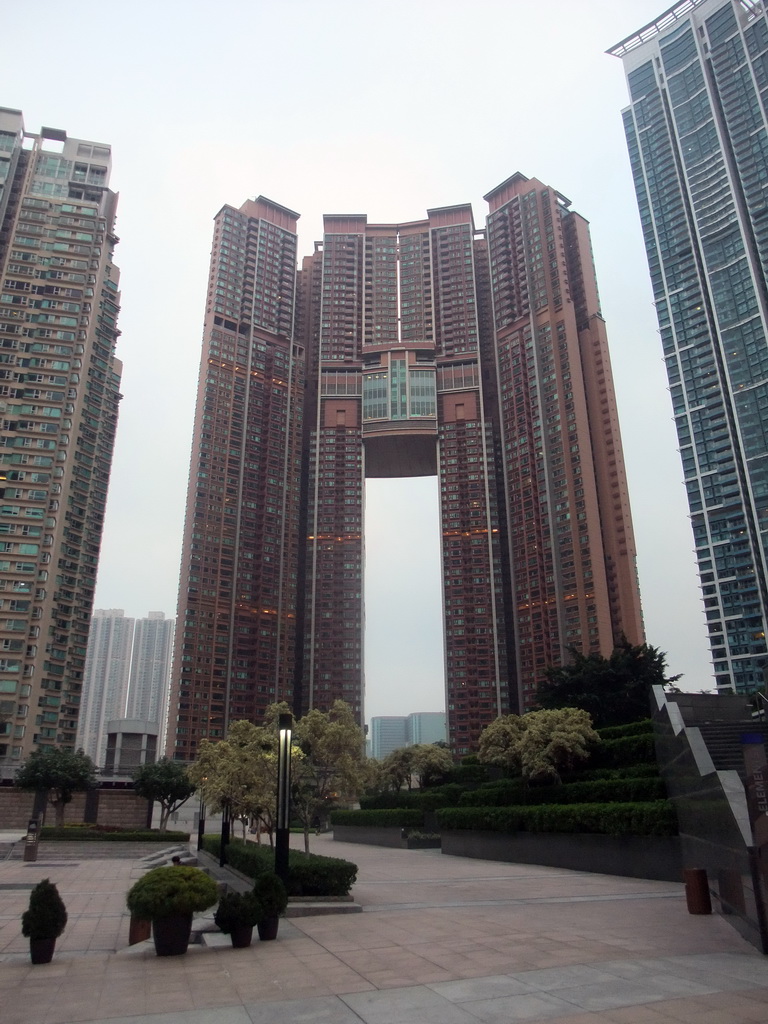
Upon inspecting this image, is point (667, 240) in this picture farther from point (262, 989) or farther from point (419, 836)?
point (262, 989)

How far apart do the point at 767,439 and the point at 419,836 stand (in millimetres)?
89321

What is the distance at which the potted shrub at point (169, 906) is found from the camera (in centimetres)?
1095

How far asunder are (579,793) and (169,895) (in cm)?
2083

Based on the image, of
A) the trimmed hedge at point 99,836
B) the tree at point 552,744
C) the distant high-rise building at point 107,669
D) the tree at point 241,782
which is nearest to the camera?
the tree at point 241,782

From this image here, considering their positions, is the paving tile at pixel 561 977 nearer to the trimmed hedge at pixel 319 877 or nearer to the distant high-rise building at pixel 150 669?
the trimmed hedge at pixel 319 877

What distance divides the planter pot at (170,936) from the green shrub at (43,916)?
4.78ft

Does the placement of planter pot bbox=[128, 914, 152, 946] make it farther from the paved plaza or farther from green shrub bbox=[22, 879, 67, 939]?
green shrub bbox=[22, 879, 67, 939]

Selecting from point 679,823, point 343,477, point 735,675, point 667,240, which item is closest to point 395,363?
point 343,477

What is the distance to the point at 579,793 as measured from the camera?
2784 cm

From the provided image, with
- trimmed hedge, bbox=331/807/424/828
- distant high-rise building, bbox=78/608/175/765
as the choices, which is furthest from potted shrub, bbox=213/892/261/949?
distant high-rise building, bbox=78/608/175/765

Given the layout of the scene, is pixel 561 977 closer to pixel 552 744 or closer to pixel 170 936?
pixel 170 936

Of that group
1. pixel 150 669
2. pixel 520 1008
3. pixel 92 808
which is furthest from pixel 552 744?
pixel 150 669

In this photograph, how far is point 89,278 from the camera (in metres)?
92.8

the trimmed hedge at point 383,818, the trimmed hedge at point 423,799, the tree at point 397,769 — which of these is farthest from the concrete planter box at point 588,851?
the tree at point 397,769
